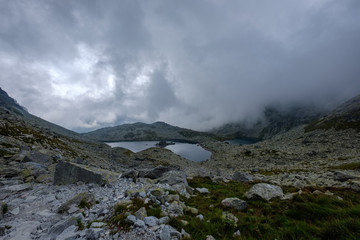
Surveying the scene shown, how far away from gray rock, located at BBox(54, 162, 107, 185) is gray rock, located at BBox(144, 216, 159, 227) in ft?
20.5

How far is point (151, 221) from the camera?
496 centimetres

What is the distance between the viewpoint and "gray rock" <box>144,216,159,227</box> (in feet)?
15.9

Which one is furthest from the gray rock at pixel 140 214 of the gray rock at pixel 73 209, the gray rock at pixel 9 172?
the gray rock at pixel 9 172

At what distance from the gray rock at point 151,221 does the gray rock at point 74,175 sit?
20.5ft

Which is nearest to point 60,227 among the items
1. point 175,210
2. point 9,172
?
point 175,210

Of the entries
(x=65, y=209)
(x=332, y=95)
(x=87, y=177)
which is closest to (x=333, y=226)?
(x=65, y=209)

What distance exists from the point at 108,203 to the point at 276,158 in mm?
50717

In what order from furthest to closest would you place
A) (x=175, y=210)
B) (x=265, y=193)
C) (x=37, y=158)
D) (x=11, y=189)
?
(x=37, y=158) → (x=265, y=193) → (x=11, y=189) → (x=175, y=210)

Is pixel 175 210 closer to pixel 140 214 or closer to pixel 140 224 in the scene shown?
pixel 140 214

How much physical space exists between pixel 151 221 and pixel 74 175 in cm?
817

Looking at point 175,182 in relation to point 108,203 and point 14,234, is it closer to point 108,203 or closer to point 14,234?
point 108,203

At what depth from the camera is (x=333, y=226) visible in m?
4.22

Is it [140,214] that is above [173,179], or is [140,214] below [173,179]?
below

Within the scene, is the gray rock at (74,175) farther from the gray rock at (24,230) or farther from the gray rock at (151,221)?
the gray rock at (151,221)
